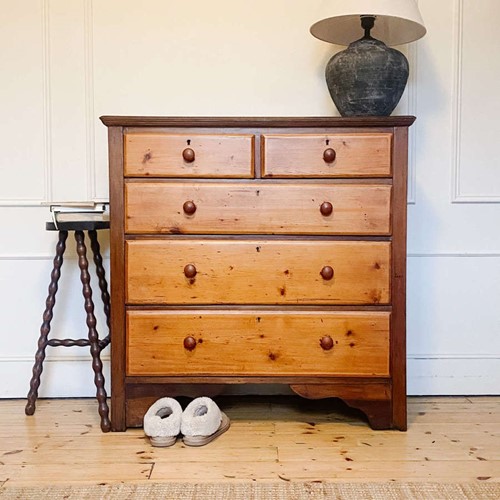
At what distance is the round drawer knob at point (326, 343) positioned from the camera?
196 cm

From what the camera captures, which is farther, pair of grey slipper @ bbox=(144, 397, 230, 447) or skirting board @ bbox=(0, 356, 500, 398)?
skirting board @ bbox=(0, 356, 500, 398)

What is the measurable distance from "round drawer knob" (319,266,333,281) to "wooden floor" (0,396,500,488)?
0.56m

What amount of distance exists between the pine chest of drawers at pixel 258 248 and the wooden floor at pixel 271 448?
22 cm

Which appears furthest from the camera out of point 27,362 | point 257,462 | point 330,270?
point 27,362

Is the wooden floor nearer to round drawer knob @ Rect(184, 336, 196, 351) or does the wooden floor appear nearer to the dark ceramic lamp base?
round drawer knob @ Rect(184, 336, 196, 351)

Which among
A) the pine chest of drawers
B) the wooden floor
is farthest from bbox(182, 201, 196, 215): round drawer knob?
the wooden floor

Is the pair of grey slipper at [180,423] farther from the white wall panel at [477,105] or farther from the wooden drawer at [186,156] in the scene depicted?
the white wall panel at [477,105]

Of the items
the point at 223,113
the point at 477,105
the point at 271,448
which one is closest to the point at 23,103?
the point at 223,113

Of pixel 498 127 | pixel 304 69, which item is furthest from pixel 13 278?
pixel 498 127

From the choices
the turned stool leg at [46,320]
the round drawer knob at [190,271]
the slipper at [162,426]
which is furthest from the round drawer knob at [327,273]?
the turned stool leg at [46,320]

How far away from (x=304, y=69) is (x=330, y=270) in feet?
3.17

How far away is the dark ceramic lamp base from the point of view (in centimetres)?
200

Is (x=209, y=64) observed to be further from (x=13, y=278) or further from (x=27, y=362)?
(x=27, y=362)

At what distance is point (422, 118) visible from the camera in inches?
96.4
